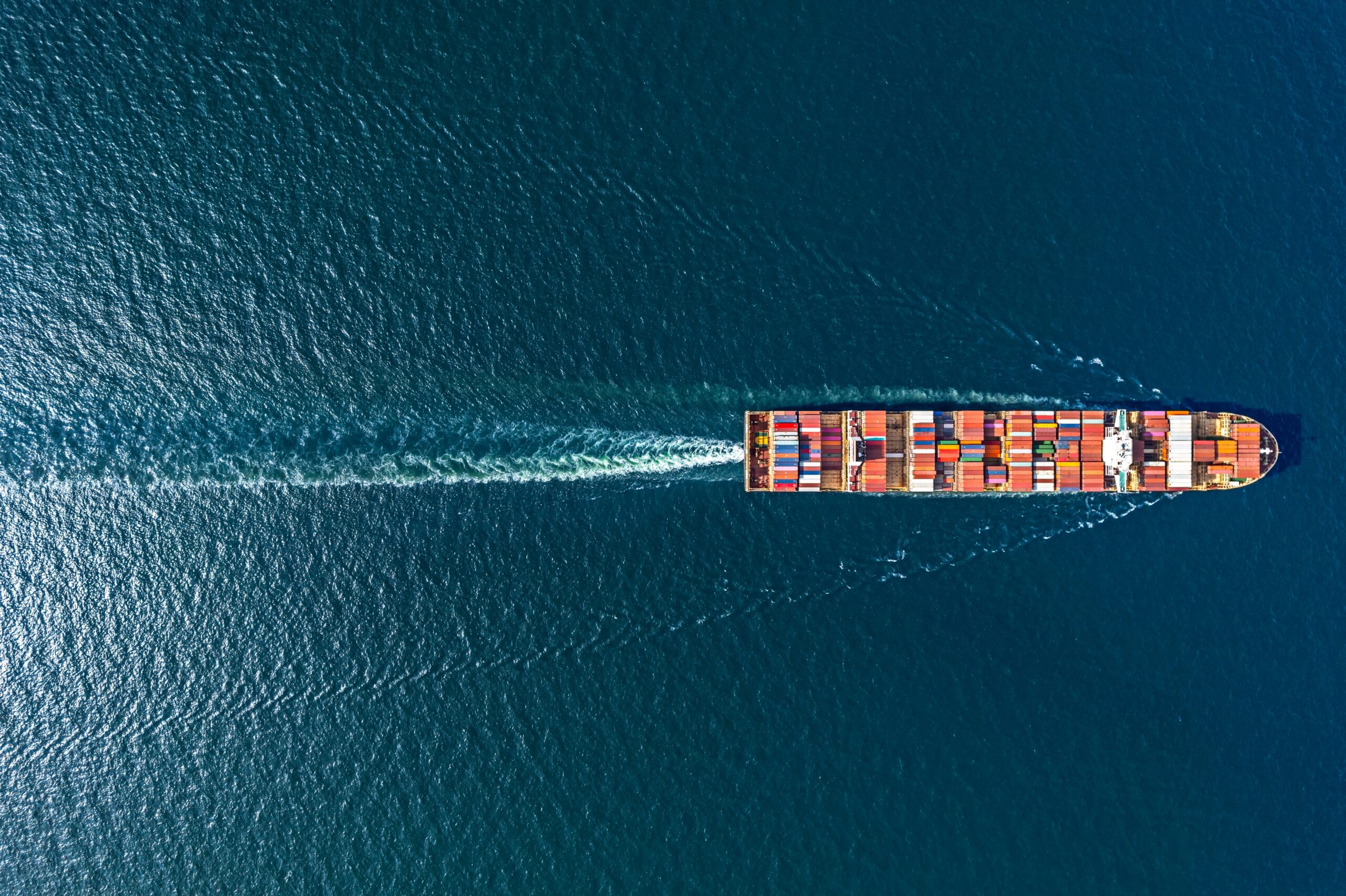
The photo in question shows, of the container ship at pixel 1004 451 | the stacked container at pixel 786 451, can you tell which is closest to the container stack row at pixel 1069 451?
the container ship at pixel 1004 451

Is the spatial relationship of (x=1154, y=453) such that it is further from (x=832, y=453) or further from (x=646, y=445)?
(x=646, y=445)

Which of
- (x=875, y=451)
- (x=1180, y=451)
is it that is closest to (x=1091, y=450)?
(x=1180, y=451)

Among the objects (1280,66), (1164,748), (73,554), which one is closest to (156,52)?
(73,554)

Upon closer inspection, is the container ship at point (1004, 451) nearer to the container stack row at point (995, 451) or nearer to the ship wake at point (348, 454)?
the container stack row at point (995, 451)

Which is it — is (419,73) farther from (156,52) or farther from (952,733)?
(952,733)

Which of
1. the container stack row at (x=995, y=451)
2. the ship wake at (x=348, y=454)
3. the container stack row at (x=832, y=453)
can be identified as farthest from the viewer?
the ship wake at (x=348, y=454)

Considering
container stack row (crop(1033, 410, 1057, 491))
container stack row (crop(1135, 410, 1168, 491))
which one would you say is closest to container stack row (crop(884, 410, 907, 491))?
container stack row (crop(1033, 410, 1057, 491))

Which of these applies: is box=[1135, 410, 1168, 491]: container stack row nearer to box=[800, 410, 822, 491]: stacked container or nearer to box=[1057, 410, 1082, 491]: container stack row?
box=[1057, 410, 1082, 491]: container stack row
